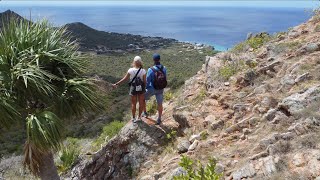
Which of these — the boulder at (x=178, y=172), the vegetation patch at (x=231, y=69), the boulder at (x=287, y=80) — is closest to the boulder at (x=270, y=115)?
the boulder at (x=287, y=80)

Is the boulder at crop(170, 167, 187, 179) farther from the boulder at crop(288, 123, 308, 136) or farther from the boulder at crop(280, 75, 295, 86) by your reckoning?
the boulder at crop(280, 75, 295, 86)

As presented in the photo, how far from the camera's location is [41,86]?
5.96 m

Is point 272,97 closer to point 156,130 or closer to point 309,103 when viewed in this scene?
point 309,103

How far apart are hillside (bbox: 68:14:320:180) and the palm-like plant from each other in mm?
1414

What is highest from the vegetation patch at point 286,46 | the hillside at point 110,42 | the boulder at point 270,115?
the vegetation patch at point 286,46

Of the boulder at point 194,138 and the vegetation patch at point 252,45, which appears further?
the vegetation patch at point 252,45

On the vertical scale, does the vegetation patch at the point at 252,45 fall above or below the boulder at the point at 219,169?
above

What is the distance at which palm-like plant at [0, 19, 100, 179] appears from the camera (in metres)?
5.90

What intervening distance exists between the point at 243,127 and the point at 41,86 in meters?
3.36

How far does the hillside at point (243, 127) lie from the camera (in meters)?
4.93

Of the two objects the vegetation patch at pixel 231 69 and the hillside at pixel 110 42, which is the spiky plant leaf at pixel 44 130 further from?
the hillside at pixel 110 42

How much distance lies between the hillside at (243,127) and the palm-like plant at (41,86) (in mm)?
1414

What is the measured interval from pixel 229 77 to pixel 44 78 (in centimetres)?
426

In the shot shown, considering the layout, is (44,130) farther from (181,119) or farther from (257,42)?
(257,42)
